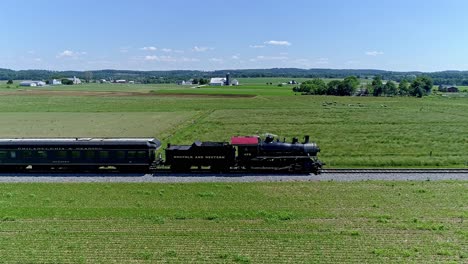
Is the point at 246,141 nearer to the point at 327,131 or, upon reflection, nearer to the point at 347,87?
the point at 327,131

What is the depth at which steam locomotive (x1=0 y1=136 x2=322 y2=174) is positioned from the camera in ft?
90.6

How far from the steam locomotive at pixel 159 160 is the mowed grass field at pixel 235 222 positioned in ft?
9.74

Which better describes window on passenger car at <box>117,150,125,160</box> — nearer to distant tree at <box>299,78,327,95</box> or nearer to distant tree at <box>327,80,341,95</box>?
distant tree at <box>299,78,327,95</box>

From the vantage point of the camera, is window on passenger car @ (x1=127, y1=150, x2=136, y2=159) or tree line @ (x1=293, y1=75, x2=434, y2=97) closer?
window on passenger car @ (x1=127, y1=150, x2=136, y2=159)

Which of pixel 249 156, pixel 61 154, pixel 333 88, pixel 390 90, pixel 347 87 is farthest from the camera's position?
pixel 333 88

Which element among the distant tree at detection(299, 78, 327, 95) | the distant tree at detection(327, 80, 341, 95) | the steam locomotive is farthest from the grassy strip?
the distant tree at detection(299, 78, 327, 95)

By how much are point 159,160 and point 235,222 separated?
12.5m

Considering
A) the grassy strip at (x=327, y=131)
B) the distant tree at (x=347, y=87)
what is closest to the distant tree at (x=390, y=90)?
the distant tree at (x=347, y=87)

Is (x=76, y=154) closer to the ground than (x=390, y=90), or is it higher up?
closer to the ground

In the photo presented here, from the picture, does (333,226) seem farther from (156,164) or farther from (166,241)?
(156,164)

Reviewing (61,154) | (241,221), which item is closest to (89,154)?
(61,154)

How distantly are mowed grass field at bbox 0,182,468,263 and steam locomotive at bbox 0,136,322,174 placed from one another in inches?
117

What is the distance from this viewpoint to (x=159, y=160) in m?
28.9

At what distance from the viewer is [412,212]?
1930 centimetres
